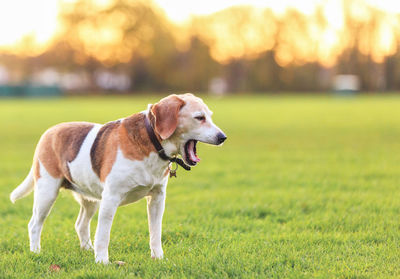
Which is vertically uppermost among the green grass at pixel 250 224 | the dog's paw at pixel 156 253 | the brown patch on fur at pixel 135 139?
the brown patch on fur at pixel 135 139

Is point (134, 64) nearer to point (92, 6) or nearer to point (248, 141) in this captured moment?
point (92, 6)

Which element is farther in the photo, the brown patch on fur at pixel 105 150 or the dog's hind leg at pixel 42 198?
the dog's hind leg at pixel 42 198

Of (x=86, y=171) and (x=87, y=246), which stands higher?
(x=86, y=171)

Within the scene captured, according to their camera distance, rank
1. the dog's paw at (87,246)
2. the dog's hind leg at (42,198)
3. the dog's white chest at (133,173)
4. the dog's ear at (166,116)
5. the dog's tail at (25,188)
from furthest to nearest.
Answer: the dog's tail at (25,188), the dog's paw at (87,246), the dog's hind leg at (42,198), the dog's white chest at (133,173), the dog's ear at (166,116)

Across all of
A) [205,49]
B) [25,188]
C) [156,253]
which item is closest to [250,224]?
[156,253]

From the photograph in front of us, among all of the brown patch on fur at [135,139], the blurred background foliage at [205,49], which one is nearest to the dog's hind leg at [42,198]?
the brown patch on fur at [135,139]

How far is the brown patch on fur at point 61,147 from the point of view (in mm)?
5098

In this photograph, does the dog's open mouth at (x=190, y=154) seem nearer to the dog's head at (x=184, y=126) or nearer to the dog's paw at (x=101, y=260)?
the dog's head at (x=184, y=126)

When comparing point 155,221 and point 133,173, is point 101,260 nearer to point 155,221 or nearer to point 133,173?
point 155,221

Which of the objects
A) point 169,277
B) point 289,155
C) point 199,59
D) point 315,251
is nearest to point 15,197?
point 169,277

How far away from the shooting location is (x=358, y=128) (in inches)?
792

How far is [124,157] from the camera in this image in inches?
185

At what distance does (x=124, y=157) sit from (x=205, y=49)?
71143 millimetres

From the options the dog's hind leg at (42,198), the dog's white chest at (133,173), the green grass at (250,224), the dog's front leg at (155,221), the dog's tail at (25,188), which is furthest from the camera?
the dog's tail at (25,188)
